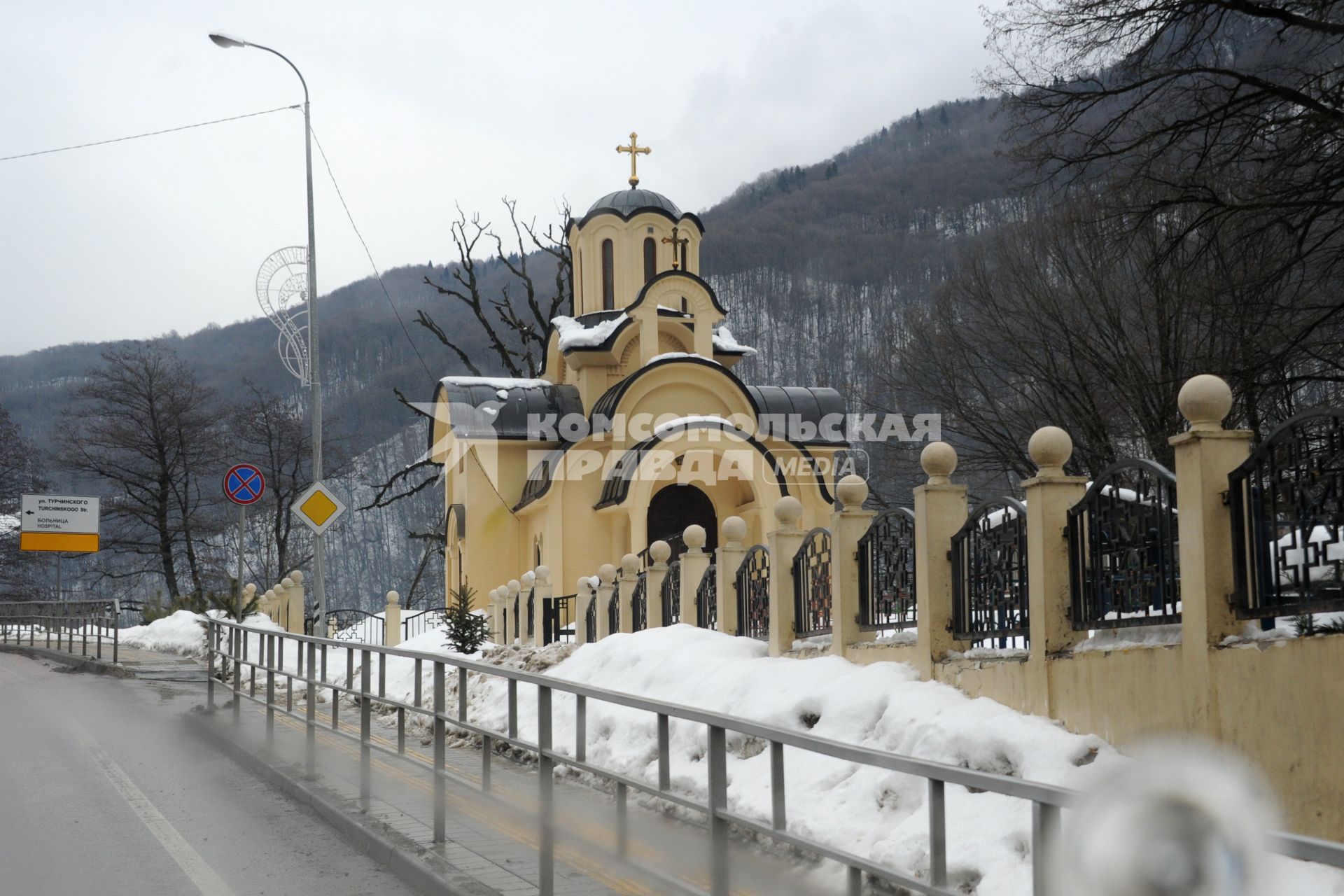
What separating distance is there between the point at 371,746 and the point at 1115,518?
5.41 metres

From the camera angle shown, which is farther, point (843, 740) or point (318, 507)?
point (318, 507)

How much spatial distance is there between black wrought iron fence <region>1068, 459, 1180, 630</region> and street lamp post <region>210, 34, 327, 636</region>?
1328 centimetres

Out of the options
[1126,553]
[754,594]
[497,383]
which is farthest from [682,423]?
[1126,553]

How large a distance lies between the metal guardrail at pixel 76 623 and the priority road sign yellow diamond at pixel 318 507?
26.6ft

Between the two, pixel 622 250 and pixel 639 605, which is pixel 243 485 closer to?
pixel 639 605

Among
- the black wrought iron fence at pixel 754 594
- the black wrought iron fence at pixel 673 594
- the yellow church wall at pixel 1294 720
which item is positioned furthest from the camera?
the black wrought iron fence at pixel 673 594

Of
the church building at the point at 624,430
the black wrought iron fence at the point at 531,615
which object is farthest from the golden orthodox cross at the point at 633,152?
the black wrought iron fence at the point at 531,615

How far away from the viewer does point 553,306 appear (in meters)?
48.6

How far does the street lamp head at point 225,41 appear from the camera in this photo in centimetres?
2239

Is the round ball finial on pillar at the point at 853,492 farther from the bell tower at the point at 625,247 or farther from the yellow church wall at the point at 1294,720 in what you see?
the bell tower at the point at 625,247

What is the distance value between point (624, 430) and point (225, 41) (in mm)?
11565

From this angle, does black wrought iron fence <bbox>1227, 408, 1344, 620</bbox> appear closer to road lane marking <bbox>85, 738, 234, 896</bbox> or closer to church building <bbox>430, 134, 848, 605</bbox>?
road lane marking <bbox>85, 738, 234, 896</bbox>

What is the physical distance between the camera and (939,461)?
9531 mm

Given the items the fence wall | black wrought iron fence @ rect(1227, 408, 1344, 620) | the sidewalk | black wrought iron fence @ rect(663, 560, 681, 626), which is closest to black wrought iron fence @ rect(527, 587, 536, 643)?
black wrought iron fence @ rect(663, 560, 681, 626)
